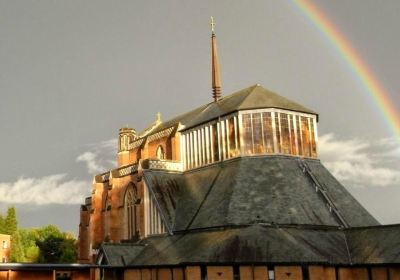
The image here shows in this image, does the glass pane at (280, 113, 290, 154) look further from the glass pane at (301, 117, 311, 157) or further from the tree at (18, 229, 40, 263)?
the tree at (18, 229, 40, 263)

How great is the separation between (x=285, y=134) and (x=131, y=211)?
15.3 m

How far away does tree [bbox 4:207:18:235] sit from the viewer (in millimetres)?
86688

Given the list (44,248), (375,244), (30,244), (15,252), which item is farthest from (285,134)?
(30,244)

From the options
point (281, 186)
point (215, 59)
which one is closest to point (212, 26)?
point (215, 59)

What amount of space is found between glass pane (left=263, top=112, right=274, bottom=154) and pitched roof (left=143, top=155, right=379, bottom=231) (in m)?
0.78

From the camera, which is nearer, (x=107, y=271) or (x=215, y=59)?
(x=107, y=271)

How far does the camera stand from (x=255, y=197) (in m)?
35.9

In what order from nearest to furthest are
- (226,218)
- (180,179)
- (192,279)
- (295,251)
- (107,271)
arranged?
(295,251)
(192,279)
(226,218)
(107,271)
(180,179)

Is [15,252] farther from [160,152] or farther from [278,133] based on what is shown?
[278,133]

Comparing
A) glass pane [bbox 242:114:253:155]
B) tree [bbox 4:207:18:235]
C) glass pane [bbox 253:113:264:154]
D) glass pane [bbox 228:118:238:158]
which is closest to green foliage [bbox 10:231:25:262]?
tree [bbox 4:207:18:235]

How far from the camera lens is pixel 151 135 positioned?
52375 millimetres

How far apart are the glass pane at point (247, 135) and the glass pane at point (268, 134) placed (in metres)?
1.13

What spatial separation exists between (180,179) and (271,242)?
15663mm

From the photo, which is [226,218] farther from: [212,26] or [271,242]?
[212,26]
